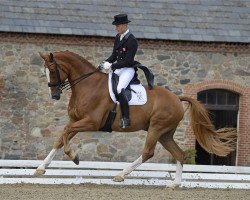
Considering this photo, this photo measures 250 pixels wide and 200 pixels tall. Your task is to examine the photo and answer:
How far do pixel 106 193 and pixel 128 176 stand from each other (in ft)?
5.71

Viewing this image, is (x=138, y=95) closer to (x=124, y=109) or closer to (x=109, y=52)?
(x=124, y=109)

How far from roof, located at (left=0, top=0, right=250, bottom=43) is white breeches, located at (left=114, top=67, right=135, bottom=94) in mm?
5983

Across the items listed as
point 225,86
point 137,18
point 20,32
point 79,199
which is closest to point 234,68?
point 225,86

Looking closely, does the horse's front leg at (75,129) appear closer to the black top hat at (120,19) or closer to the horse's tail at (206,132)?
the black top hat at (120,19)

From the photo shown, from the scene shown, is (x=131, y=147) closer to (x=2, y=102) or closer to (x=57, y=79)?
(x=2, y=102)

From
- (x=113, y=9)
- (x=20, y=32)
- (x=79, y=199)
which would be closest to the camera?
(x=79, y=199)

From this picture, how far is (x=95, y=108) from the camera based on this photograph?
12578mm

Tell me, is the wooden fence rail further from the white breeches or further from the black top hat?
the black top hat

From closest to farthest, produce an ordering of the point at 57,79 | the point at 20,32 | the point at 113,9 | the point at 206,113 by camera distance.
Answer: the point at 57,79 → the point at 206,113 → the point at 20,32 → the point at 113,9

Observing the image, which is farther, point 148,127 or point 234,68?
point 234,68

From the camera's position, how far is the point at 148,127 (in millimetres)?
13141

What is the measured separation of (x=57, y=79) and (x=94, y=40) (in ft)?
22.1

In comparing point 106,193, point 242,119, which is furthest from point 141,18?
point 106,193

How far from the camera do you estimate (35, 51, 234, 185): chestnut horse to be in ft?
40.8
